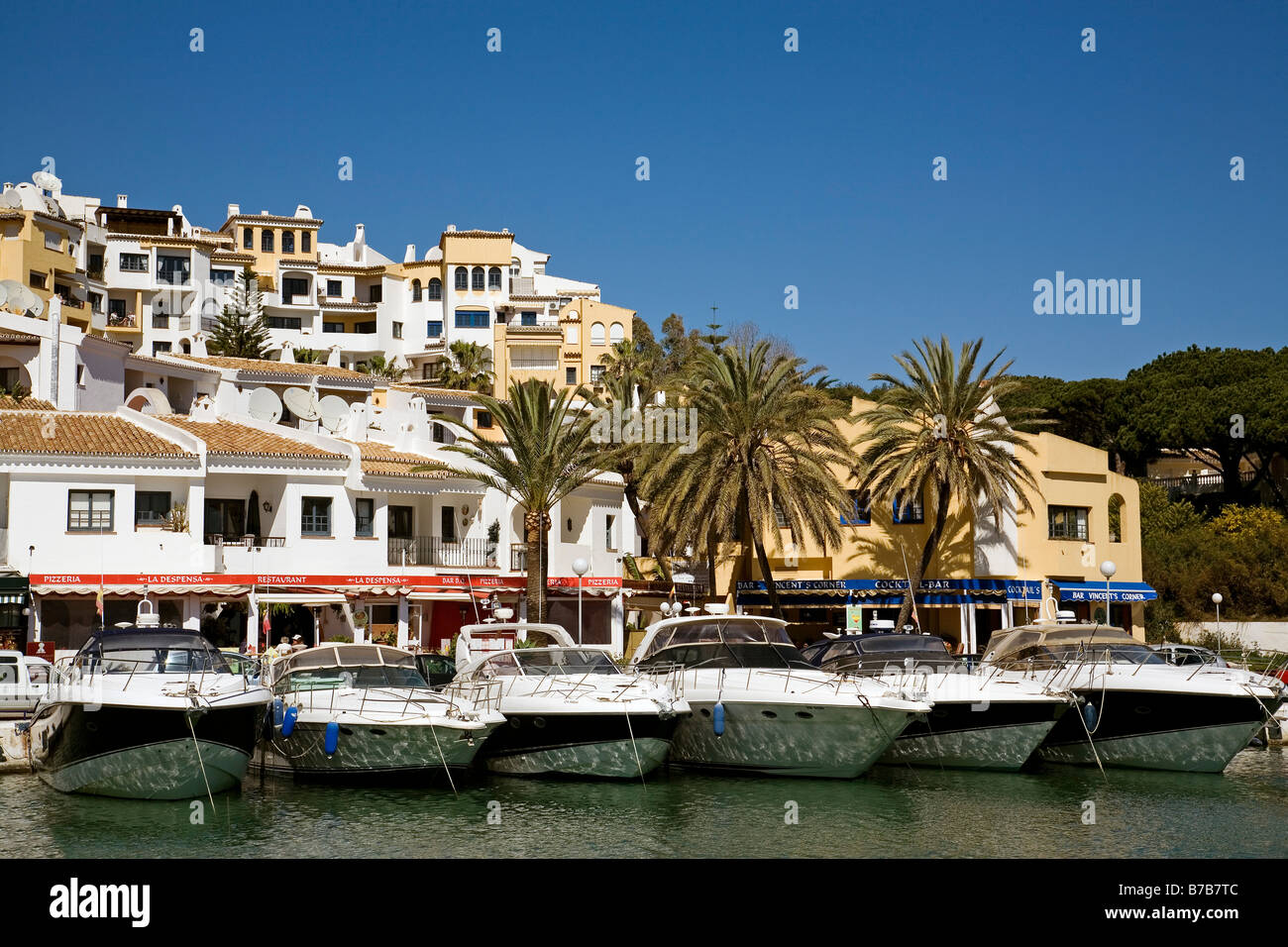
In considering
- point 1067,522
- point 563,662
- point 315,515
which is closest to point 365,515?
point 315,515

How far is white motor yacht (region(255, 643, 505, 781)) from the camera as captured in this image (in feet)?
72.9

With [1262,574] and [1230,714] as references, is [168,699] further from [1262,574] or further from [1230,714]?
[1262,574]

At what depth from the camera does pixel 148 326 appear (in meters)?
90.6

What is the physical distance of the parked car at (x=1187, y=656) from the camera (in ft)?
88.4

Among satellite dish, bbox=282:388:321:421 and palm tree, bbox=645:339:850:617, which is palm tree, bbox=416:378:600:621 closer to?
palm tree, bbox=645:339:850:617

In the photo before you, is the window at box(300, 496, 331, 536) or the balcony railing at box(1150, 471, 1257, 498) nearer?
the window at box(300, 496, 331, 536)

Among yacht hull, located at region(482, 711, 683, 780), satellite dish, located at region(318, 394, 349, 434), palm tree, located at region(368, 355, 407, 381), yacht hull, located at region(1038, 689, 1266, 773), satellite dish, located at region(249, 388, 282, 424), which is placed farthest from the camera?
palm tree, located at region(368, 355, 407, 381)

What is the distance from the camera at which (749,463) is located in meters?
43.7

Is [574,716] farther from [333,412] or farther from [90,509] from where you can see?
[333,412]

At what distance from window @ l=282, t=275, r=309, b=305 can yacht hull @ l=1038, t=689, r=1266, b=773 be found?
8083 centimetres

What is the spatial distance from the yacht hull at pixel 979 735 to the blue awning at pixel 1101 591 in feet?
76.2

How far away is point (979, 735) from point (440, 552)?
2334 cm

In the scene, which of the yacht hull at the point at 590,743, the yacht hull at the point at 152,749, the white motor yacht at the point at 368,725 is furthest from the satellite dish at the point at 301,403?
the yacht hull at the point at 152,749

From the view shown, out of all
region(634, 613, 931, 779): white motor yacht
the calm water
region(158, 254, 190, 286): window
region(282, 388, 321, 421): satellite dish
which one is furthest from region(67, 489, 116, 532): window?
region(158, 254, 190, 286): window
